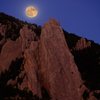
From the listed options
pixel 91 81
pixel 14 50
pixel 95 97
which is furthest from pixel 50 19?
pixel 95 97

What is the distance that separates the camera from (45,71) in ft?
320

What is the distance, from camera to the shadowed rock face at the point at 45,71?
93.0 metres

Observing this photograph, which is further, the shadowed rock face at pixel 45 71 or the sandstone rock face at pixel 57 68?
the sandstone rock face at pixel 57 68

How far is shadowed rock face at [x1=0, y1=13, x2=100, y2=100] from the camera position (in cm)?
9300

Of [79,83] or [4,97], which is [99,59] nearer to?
[79,83]

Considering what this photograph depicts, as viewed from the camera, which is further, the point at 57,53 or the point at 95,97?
the point at 57,53

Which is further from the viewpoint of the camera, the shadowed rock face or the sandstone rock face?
the sandstone rock face

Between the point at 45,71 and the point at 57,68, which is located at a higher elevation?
the point at 57,68

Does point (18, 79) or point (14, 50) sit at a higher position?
point (14, 50)

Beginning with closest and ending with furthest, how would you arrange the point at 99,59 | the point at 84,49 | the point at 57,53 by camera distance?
the point at 57,53
the point at 99,59
the point at 84,49

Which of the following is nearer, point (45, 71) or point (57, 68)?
point (45, 71)

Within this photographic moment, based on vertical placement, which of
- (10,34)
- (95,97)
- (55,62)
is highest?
(10,34)

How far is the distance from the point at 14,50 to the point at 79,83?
26162 mm

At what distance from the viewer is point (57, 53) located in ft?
336
